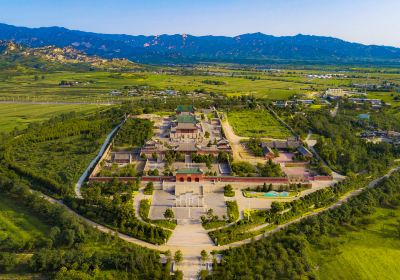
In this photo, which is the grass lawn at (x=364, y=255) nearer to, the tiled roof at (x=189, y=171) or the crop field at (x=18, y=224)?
the tiled roof at (x=189, y=171)

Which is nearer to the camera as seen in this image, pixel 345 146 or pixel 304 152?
pixel 304 152

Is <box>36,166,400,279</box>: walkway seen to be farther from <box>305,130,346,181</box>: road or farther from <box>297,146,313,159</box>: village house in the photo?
<box>297,146,313,159</box>: village house

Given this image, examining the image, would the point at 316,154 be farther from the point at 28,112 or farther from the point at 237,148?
the point at 28,112

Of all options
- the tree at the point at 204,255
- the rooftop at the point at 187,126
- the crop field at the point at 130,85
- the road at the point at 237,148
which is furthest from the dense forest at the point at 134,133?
the crop field at the point at 130,85

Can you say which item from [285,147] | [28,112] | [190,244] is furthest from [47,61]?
[190,244]

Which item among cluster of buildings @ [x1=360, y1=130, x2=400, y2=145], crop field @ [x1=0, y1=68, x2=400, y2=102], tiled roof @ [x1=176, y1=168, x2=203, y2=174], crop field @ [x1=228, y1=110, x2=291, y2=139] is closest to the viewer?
tiled roof @ [x1=176, y1=168, x2=203, y2=174]

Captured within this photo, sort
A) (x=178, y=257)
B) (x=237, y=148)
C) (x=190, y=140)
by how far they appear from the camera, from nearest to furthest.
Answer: (x=178, y=257), (x=237, y=148), (x=190, y=140)

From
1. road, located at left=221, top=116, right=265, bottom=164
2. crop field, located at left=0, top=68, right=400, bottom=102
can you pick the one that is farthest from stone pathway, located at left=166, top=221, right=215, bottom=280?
crop field, located at left=0, top=68, right=400, bottom=102
